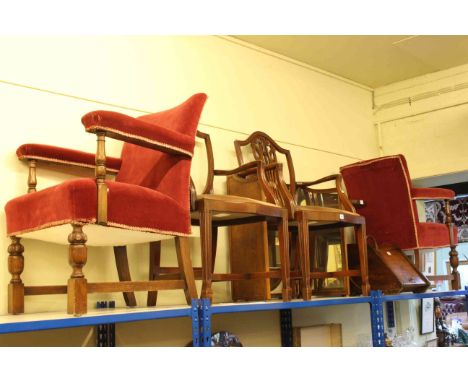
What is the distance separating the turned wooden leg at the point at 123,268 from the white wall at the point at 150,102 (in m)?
0.16

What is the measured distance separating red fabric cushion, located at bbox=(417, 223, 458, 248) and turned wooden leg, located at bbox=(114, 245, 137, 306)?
6.88 feet

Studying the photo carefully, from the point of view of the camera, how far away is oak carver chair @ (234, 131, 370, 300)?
3.14m

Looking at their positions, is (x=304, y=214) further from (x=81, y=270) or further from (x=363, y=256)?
(x=81, y=270)

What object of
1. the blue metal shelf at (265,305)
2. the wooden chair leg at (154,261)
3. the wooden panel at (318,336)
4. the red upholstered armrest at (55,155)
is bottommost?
the wooden panel at (318,336)

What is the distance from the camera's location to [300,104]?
4562 mm

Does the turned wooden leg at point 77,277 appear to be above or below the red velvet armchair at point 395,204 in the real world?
below

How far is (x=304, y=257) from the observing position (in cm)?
311

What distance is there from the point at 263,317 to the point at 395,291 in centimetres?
93

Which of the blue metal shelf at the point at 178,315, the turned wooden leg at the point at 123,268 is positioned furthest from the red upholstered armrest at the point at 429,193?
the turned wooden leg at the point at 123,268

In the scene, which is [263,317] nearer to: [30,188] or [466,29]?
[30,188]

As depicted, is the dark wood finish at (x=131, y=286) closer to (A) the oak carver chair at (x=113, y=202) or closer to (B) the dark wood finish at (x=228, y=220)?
(A) the oak carver chair at (x=113, y=202)

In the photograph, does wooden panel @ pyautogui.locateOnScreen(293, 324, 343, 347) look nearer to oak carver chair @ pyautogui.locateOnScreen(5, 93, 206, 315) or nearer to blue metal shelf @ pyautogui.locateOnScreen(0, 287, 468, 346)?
blue metal shelf @ pyautogui.locateOnScreen(0, 287, 468, 346)

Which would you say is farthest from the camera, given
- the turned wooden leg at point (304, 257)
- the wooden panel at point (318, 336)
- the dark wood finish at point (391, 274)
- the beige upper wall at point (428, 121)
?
the beige upper wall at point (428, 121)

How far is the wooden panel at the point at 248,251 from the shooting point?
334cm
